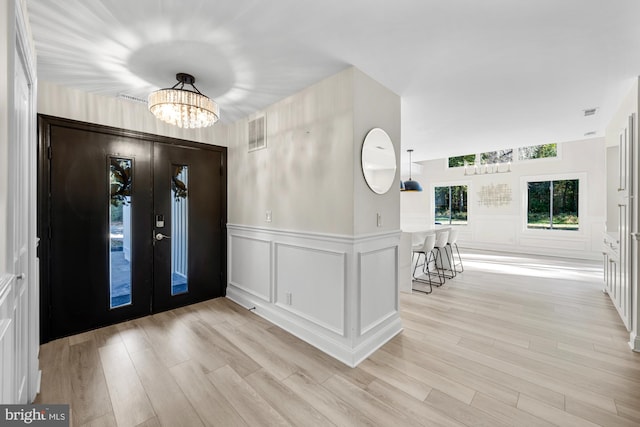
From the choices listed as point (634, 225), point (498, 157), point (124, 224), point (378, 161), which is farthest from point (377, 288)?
point (498, 157)

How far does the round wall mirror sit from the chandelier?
1355mm

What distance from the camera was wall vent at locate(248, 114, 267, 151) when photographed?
124 inches

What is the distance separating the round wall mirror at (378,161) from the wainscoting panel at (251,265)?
1.40 m

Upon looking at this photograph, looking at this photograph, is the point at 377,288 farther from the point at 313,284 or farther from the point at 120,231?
the point at 120,231

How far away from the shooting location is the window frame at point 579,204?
6.36 metres

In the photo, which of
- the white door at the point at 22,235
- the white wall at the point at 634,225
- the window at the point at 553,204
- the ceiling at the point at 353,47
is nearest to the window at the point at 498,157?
the window at the point at 553,204

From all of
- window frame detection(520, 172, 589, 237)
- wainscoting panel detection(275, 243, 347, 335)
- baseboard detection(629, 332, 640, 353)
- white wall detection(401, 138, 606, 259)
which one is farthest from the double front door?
window frame detection(520, 172, 589, 237)

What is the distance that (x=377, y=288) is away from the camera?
8.36 ft

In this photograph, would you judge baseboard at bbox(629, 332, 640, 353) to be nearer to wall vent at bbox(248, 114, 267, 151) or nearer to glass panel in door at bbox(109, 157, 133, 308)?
wall vent at bbox(248, 114, 267, 151)

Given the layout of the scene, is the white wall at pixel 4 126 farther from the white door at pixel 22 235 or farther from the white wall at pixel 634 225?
the white wall at pixel 634 225

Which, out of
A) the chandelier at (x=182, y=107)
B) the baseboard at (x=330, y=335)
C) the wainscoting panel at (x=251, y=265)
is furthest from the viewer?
the wainscoting panel at (x=251, y=265)

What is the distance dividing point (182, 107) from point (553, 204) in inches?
331

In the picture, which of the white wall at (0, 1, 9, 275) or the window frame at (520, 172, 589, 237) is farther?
the window frame at (520, 172, 589, 237)

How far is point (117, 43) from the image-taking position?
197 centimetres
